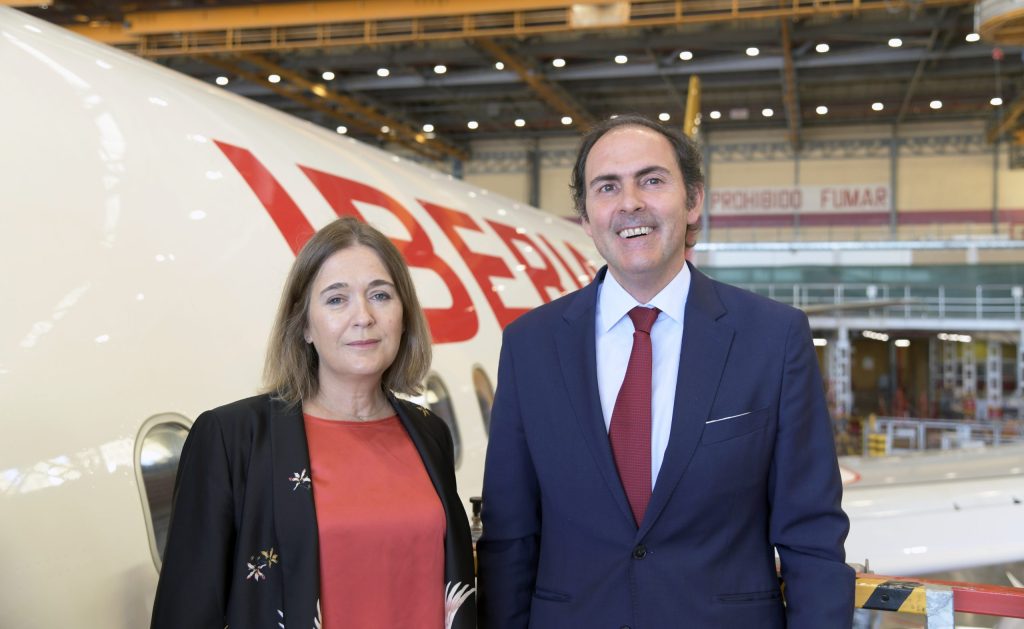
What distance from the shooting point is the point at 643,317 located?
7.82 feet

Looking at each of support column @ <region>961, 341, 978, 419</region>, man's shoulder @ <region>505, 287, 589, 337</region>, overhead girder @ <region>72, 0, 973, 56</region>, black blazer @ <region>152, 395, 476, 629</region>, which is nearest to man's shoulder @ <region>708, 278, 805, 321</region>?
man's shoulder @ <region>505, 287, 589, 337</region>

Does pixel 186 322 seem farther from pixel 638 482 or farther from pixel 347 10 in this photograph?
pixel 347 10

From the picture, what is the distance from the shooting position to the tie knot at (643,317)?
2375mm

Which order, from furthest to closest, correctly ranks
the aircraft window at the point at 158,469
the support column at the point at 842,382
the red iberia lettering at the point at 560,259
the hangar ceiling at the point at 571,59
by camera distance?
the support column at the point at 842,382, the hangar ceiling at the point at 571,59, the red iberia lettering at the point at 560,259, the aircraft window at the point at 158,469

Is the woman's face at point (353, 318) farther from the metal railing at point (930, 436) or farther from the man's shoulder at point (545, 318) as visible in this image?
the metal railing at point (930, 436)

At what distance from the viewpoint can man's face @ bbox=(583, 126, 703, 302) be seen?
2309mm

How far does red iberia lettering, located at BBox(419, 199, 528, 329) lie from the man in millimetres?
3622

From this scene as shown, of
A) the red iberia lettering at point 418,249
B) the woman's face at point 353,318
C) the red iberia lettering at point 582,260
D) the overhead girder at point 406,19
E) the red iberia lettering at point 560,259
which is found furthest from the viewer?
the overhead girder at point 406,19

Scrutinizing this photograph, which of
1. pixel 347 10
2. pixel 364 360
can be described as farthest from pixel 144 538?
pixel 347 10

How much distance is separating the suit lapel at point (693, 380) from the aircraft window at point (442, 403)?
2.59 metres

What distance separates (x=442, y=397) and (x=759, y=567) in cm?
281

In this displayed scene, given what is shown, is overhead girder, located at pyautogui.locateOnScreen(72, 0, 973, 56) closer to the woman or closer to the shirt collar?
the shirt collar

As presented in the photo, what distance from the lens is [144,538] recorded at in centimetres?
258

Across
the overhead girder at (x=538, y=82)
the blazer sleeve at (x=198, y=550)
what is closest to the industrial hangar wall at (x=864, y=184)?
the overhead girder at (x=538, y=82)
